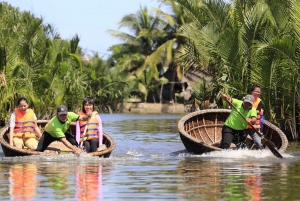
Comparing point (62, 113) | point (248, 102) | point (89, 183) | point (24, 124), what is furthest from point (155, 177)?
point (24, 124)

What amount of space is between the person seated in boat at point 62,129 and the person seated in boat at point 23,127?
66 centimetres

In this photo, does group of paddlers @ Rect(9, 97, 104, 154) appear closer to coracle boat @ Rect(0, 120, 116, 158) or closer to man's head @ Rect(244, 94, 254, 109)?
coracle boat @ Rect(0, 120, 116, 158)

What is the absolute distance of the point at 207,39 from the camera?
20.9 meters

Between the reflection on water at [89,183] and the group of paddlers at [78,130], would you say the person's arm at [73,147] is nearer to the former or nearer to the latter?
the group of paddlers at [78,130]

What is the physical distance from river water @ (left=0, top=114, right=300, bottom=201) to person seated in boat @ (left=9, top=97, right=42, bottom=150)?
1.16 m

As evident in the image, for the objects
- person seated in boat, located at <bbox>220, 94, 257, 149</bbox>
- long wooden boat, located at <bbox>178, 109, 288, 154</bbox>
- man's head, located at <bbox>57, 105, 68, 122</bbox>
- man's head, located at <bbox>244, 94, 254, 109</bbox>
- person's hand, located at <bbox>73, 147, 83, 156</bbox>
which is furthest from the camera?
long wooden boat, located at <bbox>178, 109, 288, 154</bbox>

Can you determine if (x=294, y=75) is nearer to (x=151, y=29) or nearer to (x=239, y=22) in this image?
(x=239, y=22)

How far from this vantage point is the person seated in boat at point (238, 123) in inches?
589

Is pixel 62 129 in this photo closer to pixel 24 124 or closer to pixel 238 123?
pixel 24 124

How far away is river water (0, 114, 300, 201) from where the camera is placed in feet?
30.2

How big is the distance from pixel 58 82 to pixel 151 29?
26.5 metres

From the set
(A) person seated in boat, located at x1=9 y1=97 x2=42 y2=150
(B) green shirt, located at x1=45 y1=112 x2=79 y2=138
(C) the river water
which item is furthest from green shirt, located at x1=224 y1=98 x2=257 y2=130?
(A) person seated in boat, located at x1=9 y1=97 x2=42 y2=150

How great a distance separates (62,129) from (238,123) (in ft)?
10.6

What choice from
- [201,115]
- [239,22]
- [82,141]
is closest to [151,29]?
[239,22]
